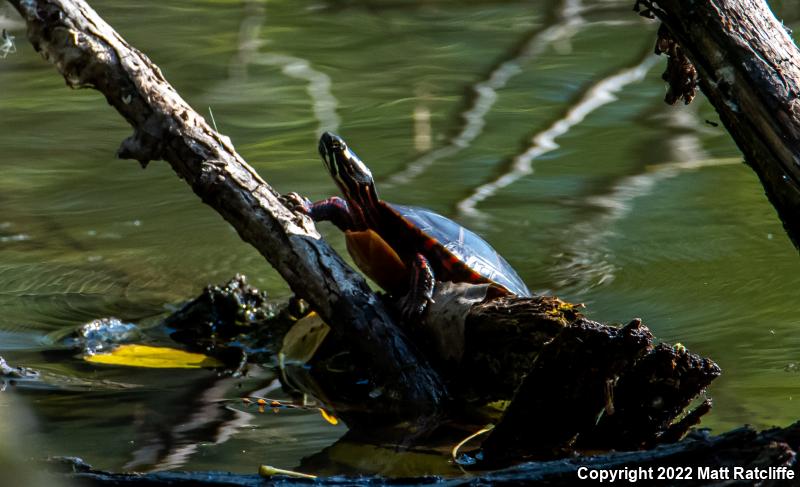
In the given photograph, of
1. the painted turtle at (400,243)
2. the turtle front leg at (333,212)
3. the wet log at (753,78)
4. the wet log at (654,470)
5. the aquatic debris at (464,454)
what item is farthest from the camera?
the turtle front leg at (333,212)

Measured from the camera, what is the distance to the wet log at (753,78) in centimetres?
165

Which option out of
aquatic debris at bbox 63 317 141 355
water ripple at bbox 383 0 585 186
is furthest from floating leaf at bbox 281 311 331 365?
water ripple at bbox 383 0 585 186

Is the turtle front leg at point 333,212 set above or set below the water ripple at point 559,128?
above

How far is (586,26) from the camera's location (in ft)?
19.6

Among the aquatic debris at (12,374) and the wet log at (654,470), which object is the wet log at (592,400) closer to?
the wet log at (654,470)

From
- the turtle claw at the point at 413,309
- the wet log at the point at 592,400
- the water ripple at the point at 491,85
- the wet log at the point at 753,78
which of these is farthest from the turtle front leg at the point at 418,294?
the water ripple at the point at 491,85

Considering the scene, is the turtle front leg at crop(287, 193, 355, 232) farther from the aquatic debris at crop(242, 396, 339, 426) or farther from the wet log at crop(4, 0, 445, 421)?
the aquatic debris at crop(242, 396, 339, 426)

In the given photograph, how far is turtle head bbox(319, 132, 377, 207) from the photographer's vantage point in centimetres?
263

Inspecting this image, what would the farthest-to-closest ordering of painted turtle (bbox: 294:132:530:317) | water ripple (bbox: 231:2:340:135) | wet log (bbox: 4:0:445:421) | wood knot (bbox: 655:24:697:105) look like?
water ripple (bbox: 231:2:340:135) < painted turtle (bbox: 294:132:530:317) < wet log (bbox: 4:0:445:421) < wood knot (bbox: 655:24:697:105)

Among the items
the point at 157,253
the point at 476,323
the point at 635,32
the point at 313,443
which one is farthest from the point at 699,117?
the point at 313,443

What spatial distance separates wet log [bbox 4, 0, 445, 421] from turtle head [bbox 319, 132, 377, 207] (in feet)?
1.42

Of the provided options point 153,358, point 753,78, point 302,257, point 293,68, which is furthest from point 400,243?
point 293,68

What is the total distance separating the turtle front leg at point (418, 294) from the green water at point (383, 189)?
300 millimetres

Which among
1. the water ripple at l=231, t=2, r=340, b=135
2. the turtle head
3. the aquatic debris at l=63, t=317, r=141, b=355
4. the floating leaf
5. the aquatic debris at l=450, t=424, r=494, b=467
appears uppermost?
the turtle head
